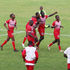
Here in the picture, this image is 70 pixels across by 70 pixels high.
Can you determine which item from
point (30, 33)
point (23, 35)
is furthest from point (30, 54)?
point (23, 35)

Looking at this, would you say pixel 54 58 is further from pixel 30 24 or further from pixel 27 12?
pixel 27 12

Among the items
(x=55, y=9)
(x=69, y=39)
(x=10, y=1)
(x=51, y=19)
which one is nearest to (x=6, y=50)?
(x=69, y=39)

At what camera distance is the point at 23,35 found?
66.0ft

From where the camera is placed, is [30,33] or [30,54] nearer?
[30,54]

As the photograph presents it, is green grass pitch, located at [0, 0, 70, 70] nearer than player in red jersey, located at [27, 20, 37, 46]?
Yes

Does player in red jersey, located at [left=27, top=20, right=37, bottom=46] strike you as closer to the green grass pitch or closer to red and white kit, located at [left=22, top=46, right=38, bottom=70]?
the green grass pitch

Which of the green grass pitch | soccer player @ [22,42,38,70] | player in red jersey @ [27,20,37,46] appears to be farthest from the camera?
player in red jersey @ [27,20,37,46]

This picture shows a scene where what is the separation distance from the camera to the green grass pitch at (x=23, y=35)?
13625 mm

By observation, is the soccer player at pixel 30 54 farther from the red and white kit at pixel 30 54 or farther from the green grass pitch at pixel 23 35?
the green grass pitch at pixel 23 35

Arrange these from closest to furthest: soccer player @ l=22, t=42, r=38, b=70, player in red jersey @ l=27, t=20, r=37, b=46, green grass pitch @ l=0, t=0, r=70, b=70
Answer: soccer player @ l=22, t=42, r=38, b=70 < green grass pitch @ l=0, t=0, r=70, b=70 < player in red jersey @ l=27, t=20, r=37, b=46

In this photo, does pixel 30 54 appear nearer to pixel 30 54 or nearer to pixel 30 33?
pixel 30 54

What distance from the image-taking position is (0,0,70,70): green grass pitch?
13625mm

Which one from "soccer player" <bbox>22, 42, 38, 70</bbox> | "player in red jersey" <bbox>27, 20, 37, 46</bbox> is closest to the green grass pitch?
"player in red jersey" <bbox>27, 20, 37, 46</bbox>

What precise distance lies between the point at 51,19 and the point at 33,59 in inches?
612
